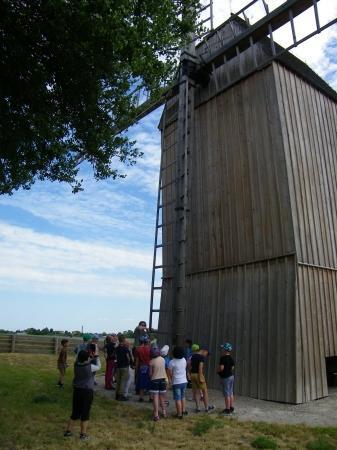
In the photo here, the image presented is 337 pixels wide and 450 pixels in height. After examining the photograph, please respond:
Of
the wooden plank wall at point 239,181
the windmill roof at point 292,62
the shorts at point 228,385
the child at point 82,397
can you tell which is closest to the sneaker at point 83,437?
the child at point 82,397

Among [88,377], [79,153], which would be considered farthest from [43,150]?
[88,377]

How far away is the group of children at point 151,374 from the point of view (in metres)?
7.79

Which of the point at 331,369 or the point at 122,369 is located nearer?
the point at 122,369

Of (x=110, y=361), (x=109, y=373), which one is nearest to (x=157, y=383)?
(x=110, y=361)

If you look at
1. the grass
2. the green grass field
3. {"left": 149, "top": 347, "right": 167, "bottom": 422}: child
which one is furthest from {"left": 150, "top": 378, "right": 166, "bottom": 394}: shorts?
the grass

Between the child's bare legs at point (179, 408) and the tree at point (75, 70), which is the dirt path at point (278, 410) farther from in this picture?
the tree at point (75, 70)

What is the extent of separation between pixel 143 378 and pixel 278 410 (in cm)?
356

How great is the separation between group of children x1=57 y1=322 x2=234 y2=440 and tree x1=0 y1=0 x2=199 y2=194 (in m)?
4.86

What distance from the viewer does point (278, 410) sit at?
1000 cm

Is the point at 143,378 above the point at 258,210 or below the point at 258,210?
below

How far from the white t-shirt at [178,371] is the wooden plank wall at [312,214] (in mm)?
3326

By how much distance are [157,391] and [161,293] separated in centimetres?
781

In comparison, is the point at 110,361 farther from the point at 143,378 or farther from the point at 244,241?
the point at 244,241

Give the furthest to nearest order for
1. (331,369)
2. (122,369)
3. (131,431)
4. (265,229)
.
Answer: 1. (331,369)
2. (265,229)
3. (122,369)
4. (131,431)
